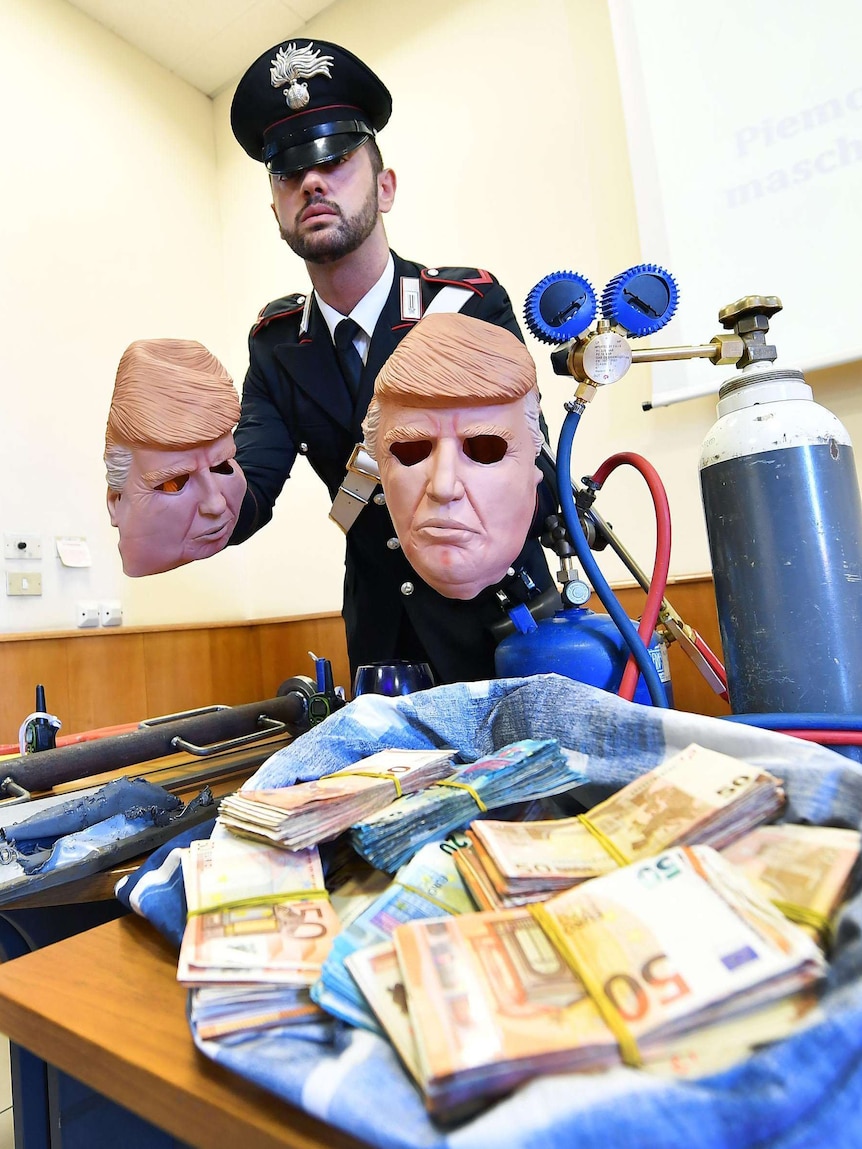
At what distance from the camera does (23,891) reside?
531 millimetres

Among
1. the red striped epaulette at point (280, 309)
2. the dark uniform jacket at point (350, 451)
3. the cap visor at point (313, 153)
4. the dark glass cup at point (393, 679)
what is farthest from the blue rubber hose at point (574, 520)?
the red striped epaulette at point (280, 309)

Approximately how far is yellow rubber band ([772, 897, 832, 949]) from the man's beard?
33.4 inches

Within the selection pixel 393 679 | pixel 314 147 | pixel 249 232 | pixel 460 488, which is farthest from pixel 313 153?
pixel 249 232

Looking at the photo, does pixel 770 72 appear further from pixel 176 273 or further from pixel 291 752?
pixel 176 273

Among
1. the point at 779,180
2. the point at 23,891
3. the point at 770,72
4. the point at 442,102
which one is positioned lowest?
the point at 23,891

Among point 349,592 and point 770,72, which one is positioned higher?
point 770,72

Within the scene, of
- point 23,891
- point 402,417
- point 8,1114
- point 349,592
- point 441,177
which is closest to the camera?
point 23,891

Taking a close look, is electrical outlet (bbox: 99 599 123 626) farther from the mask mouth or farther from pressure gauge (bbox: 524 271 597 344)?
pressure gauge (bbox: 524 271 597 344)

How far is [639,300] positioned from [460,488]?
258 mm

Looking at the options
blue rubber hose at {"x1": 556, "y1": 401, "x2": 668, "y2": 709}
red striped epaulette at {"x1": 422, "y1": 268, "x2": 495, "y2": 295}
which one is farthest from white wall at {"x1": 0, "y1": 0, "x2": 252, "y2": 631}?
blue rubber hose at {"x1": 556, "y1": 401, "x2": 668, "y2": 709}

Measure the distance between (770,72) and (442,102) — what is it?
100cm

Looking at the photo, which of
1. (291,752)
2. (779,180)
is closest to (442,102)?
(779,180)

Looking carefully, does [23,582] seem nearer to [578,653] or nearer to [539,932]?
[578,653]

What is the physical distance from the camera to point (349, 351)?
1.02 m
